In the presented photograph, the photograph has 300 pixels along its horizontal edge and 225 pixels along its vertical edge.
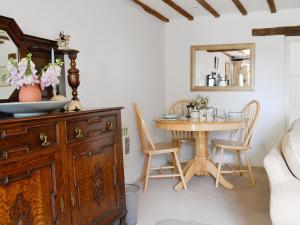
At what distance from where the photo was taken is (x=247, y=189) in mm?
3729

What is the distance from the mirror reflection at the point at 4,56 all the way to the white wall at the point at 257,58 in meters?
3.34

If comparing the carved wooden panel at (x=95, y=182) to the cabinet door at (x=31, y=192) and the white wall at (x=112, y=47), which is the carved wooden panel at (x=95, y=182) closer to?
the cabinet door at (x=31, y=192)

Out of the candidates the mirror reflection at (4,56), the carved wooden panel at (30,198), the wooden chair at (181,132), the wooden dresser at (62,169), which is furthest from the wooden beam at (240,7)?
the carved wooden panel at (30,198)

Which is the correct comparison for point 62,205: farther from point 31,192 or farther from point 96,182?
point 96,182

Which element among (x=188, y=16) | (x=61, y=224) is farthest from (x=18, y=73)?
(x=188, y=16)

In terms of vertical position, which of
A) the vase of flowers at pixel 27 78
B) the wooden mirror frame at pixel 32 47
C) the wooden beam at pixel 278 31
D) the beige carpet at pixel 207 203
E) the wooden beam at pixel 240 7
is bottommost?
the beige carpet at pixel 207 203

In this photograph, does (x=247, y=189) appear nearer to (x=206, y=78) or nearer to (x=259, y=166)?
(x=259, y=166)

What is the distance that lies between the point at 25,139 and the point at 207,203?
2.24 m

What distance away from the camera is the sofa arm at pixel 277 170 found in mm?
1860

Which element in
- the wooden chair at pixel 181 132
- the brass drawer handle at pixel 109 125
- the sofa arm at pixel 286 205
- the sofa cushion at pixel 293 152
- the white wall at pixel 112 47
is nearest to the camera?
the sofa arm at pixel 286 205

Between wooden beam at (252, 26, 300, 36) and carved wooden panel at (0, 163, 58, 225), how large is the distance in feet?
12.8

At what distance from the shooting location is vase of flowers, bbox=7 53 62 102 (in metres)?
1.81

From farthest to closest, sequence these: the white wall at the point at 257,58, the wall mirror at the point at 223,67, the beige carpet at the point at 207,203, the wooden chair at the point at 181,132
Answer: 1. the wall mirror at the point at 223,67
2. the white wall at the point at 257,58
3. the wooden chair at the point at 181,132
4. the beige carpet at the point at 207,203

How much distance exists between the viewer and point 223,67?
4.94 m
